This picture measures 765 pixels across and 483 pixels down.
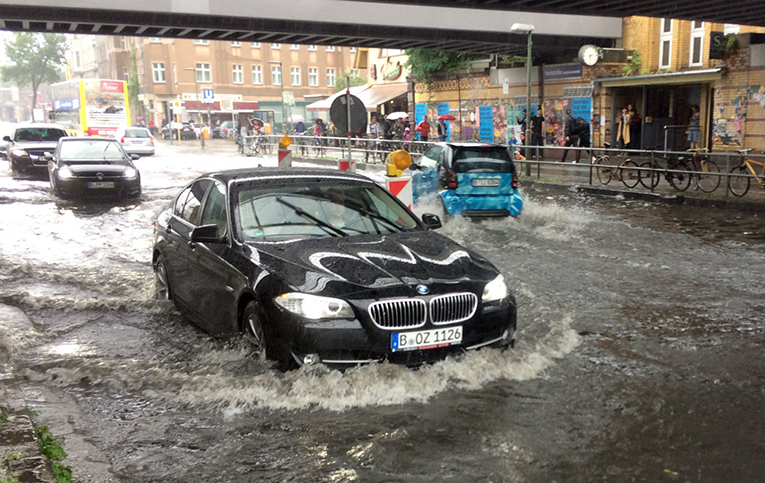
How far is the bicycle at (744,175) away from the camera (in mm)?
15594

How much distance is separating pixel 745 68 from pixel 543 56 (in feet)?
31.6

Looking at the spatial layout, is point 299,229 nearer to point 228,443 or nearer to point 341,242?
point 341,242

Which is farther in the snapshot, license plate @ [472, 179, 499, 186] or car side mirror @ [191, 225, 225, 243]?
license plate @ [472, 179, 499, 186]

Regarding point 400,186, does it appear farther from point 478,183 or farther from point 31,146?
point 31,146

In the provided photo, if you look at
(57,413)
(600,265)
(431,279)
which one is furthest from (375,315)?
(600,265)

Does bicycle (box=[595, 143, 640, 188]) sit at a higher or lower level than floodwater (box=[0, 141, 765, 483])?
higher

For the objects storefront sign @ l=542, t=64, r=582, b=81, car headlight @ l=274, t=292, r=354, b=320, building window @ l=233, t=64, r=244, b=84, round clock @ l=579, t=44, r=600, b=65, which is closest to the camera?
car headlight @ l=274, t=292, r=354, b=320

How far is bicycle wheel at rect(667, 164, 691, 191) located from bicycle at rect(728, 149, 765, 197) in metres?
1.17

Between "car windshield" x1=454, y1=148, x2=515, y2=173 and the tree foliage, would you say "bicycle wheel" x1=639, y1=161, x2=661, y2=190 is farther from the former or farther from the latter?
the tree foliage

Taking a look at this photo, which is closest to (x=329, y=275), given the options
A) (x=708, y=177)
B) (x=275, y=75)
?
(x=708, y=177)

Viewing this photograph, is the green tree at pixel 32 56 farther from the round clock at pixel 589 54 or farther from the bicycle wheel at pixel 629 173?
the bicycle wheel at pixel 629 173

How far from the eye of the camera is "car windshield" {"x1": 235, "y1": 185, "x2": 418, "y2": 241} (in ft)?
19.6

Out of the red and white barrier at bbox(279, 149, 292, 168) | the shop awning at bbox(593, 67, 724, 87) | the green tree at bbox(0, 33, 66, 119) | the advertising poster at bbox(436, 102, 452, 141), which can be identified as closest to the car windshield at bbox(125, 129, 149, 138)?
the advertising poster at bbox(436, 102, 452, 141)

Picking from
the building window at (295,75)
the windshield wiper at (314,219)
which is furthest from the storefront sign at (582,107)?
the building window at (295,75)
